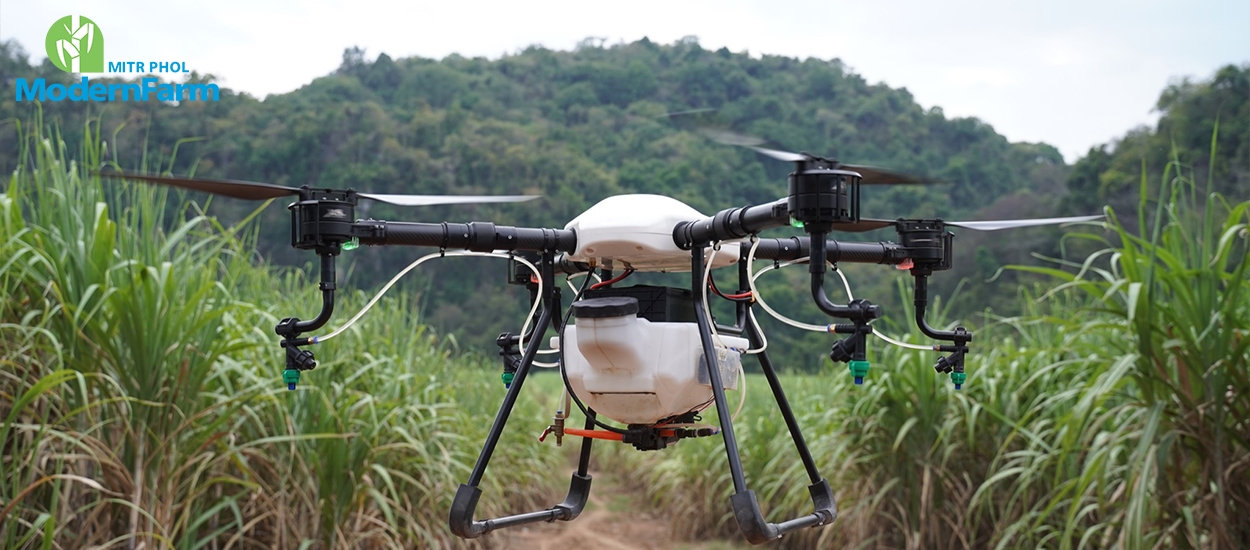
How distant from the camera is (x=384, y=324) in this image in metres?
5.81

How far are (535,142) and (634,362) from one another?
2319 centimetres

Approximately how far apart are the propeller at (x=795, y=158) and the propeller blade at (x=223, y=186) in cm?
67

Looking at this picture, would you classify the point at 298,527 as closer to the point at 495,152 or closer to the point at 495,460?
the point at 495,460

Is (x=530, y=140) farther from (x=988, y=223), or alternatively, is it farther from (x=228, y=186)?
(x=228, y=186)

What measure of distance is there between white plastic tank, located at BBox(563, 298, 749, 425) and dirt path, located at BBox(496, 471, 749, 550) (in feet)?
17.6

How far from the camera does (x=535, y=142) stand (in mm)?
24312

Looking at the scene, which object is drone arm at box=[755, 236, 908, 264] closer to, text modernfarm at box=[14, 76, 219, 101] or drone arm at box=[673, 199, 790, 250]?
drone arm at box=[673, 199, 790, 250]

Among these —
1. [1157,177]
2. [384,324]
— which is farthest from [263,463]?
[1157,177]

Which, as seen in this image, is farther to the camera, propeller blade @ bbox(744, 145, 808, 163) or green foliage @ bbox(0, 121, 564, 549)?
green foliage @ bbox(0, 121, 564, 549)

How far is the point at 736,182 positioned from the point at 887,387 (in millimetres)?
9691

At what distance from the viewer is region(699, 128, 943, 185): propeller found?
1309mm

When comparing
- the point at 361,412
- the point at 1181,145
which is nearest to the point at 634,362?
the point at 361,412

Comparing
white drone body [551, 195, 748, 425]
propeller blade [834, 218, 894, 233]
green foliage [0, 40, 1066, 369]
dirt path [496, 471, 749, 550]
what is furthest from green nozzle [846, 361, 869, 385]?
green foliage [0, 40, 1066, 369]

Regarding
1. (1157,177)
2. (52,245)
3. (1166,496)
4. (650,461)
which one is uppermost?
→ (1157,177)
